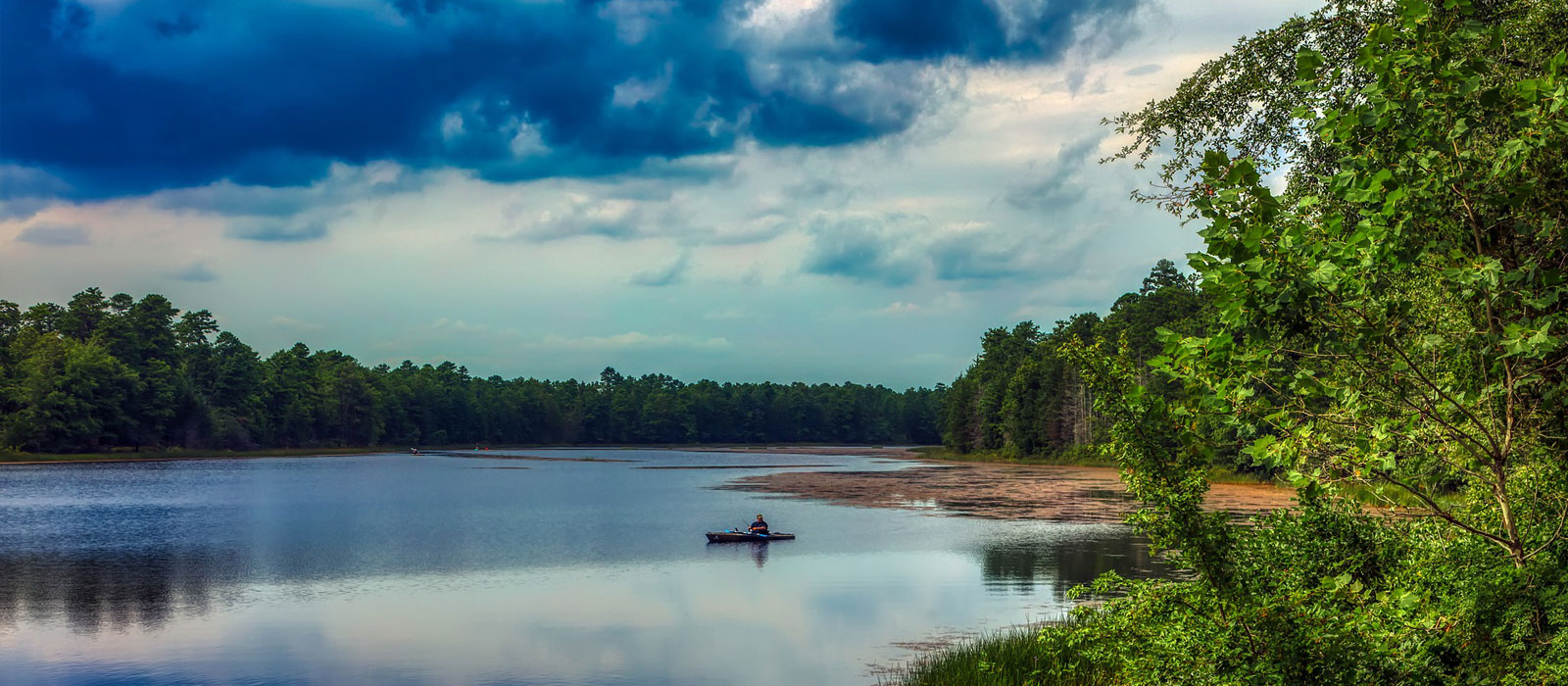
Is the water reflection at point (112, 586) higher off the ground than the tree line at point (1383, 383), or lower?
lower

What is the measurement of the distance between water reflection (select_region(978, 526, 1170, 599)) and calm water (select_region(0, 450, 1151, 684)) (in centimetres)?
15

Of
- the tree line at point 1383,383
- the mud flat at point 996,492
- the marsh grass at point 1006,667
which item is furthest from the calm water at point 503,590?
the tree line at point 1383,383

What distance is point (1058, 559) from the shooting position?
32438 millimetres

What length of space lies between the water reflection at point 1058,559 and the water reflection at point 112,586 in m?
20.6

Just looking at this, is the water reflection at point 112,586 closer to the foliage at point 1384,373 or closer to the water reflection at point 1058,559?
the water reflection at point 1058,559

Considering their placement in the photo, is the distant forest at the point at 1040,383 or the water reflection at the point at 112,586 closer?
the water reflection at the point at 112,586

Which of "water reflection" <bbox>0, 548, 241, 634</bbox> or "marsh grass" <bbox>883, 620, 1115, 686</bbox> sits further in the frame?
"water reflection" <bbox>0, 548, 241, 634</bbox>

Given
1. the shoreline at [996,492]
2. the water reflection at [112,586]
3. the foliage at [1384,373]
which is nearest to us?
the foliage at [1384,373]

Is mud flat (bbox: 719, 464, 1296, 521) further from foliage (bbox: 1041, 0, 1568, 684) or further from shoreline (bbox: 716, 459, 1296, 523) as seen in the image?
foliage (bbox: 1041, 0, 1568, 684)

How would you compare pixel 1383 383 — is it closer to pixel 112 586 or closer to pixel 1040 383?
pixel 112 586

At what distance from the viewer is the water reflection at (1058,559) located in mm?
27922

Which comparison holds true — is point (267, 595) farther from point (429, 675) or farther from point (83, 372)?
point (83, 372)

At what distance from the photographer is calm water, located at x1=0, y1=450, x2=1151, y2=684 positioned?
20172mm

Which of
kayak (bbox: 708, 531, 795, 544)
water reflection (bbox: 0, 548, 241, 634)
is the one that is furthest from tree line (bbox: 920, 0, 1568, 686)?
kayak (bbox: 708, 531, 795, 544)
